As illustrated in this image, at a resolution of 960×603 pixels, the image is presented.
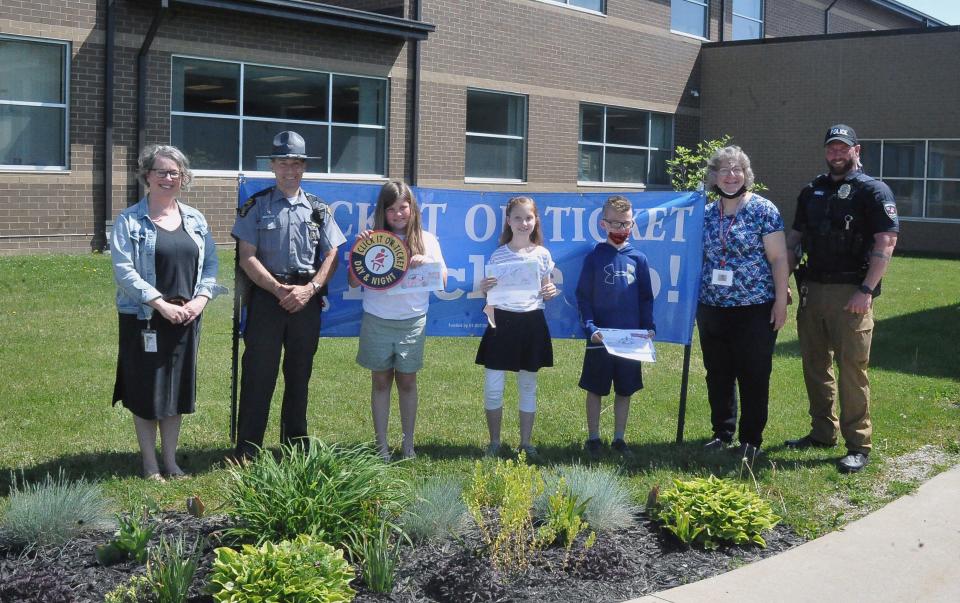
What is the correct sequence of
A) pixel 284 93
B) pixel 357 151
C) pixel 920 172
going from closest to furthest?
pixel 284 93 < pixel 357 151 < pixel 920 172

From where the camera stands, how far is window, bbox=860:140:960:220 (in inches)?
1002

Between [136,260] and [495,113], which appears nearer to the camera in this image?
[136,260]

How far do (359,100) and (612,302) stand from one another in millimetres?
13965

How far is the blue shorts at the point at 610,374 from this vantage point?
671 centimetres

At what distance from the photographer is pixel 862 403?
6641mm

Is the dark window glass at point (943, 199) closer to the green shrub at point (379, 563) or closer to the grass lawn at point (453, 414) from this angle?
the grass lawn at point (453, 414)

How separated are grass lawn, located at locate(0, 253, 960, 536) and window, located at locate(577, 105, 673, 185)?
13.4 m

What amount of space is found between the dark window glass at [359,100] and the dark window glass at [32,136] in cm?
519

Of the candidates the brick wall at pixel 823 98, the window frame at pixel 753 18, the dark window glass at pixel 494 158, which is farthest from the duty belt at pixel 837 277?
the window frame at pixel 753 18

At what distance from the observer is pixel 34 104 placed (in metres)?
15.5

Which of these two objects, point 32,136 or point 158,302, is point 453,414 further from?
point 32,136

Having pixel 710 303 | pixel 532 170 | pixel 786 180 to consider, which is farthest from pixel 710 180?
pixel 786 180

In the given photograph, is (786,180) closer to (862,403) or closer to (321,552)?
(862,403)

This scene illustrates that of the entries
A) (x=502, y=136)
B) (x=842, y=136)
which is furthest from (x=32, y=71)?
(x=842, y=136)
